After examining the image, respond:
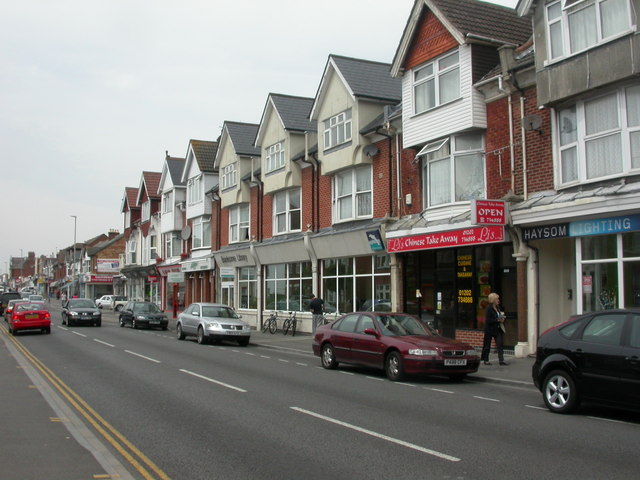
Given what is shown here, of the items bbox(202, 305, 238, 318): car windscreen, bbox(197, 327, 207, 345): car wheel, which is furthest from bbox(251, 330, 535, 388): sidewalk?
bbox(202, 305, 238, 318): car windscreen

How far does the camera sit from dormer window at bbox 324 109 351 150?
968 inches

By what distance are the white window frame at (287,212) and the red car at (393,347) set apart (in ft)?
43.0

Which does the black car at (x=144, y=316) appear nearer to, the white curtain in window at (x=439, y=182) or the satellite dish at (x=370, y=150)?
the satellite dish at (x=370, y=150)

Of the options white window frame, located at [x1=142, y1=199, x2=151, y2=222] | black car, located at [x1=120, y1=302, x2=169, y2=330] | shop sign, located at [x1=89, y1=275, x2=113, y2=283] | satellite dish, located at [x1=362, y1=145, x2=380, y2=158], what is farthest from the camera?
shop sign, located at [x1=89, y1=275, x2=113, y2=283]

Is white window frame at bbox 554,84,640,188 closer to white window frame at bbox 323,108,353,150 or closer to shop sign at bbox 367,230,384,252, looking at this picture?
shop sign at bbox 367,230,384,252

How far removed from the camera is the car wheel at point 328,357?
15847mm

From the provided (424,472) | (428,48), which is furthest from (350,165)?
(424,472)

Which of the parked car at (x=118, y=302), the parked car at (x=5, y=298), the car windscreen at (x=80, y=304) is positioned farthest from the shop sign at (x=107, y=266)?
the car windscreen at (x=80, y=304)

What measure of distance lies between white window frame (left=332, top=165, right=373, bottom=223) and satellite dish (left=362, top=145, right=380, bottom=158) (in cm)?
62

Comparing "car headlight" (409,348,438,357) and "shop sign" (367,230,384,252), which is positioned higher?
"shop sign" (367,230,384,252)

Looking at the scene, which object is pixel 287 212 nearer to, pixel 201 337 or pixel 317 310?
pixel 317 310

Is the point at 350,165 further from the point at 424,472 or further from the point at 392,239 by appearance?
the point at 424,472

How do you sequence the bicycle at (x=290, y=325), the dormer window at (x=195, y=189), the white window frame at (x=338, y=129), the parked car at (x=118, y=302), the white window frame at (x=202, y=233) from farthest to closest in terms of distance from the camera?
1. the parked car at (x=118, y=302)
2. the dormer window at (x=195, y=189)
3. the white window frame at (x=202, y=233)
4. the bicycle at (x=290, y=325)
5. the white window frame at (x=338, y=129)

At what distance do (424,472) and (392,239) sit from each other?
1519 centimetres
